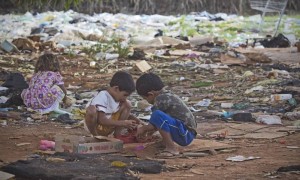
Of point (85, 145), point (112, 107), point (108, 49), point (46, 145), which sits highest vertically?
point (112, 107)

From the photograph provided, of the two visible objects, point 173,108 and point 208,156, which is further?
point 173,108

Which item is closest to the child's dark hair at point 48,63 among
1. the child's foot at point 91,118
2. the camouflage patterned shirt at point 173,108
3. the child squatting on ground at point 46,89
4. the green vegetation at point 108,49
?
the child squatting on ground at point 46,89

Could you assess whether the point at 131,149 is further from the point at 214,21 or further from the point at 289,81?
the point at 214,21

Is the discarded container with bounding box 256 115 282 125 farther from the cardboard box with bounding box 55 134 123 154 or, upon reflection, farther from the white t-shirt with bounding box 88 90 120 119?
the cardboard box with bounding box 55 134 123 154

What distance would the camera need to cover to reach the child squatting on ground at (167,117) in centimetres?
512

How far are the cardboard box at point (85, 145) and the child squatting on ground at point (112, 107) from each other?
265 millimetres

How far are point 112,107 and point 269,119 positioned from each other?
1.84 metres

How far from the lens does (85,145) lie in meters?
4.90

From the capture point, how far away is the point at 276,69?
10688 mm

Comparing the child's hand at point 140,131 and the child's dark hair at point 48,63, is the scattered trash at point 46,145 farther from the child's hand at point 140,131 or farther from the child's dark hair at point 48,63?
the child's dark hair at point 48,63

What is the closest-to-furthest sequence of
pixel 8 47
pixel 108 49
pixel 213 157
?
pixel 213 157, pixel 8 47, pixel 108 49

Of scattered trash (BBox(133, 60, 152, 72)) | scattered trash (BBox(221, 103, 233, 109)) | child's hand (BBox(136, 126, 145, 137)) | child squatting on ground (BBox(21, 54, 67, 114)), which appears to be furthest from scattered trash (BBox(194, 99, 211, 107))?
scattered trash (BBox(133, 60, 152, 72))

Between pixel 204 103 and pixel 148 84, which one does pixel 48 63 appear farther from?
pixel 148 84

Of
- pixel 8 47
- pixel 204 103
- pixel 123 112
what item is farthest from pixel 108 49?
pixel 123 112
